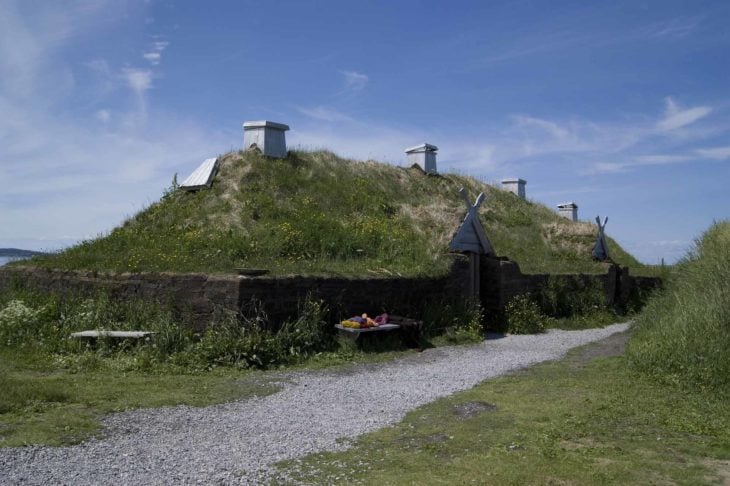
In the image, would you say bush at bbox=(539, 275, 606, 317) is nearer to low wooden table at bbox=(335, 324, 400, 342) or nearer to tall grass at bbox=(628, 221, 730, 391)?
tall grass at bbox=(628, 221, 730, 391)

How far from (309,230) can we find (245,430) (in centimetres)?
875

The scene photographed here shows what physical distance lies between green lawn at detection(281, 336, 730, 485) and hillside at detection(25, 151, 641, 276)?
5486 mm

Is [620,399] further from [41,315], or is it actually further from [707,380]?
[41,315]

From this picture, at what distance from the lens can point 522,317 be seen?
51.1 ft

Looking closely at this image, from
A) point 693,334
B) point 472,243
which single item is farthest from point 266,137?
point 693,334

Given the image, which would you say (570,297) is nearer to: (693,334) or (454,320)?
(454,320)

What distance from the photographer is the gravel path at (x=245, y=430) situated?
5.38 metres

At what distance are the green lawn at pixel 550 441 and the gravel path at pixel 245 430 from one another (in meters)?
0.41

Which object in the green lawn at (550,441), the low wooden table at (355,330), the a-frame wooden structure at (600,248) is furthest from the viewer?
the a-frame wooden structure at (600,248)

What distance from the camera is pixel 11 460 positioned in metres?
5.52

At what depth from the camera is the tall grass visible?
8.36 m

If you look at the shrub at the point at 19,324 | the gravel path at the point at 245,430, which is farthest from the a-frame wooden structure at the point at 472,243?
the shrub at the point at 19,324

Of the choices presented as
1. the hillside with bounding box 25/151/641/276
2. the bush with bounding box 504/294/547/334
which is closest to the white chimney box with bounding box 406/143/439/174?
the hillside with bounding box 25/151/641/276

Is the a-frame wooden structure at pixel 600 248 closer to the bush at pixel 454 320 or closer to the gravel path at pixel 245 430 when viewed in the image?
the bush at pixel 454 320
